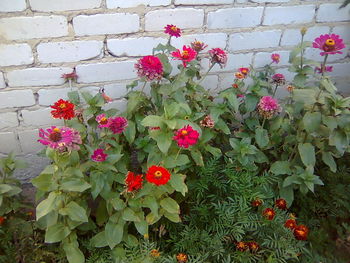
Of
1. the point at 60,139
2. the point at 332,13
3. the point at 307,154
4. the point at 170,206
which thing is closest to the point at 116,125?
the point at 60,139

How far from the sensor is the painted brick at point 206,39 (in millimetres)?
1802

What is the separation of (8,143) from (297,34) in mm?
1530

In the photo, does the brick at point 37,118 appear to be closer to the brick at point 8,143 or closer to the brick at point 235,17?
the brick at point 8,143

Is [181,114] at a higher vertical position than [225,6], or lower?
lower

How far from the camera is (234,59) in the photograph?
192cm

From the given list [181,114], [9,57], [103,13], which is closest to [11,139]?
[9,57]

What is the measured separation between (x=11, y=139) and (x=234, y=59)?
1155mm

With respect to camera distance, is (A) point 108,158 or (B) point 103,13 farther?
(B) point 103,13

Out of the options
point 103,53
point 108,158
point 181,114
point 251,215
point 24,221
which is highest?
point 103,53

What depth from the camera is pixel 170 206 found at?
1464 mm

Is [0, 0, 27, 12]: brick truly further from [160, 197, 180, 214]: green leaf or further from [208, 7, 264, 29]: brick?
[160, 197, 180, 214]: green leaf

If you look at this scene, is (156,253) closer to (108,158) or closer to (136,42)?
(108,158)

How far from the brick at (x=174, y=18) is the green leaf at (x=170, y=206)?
78 centimetres

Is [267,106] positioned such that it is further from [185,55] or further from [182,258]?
[182,258]
